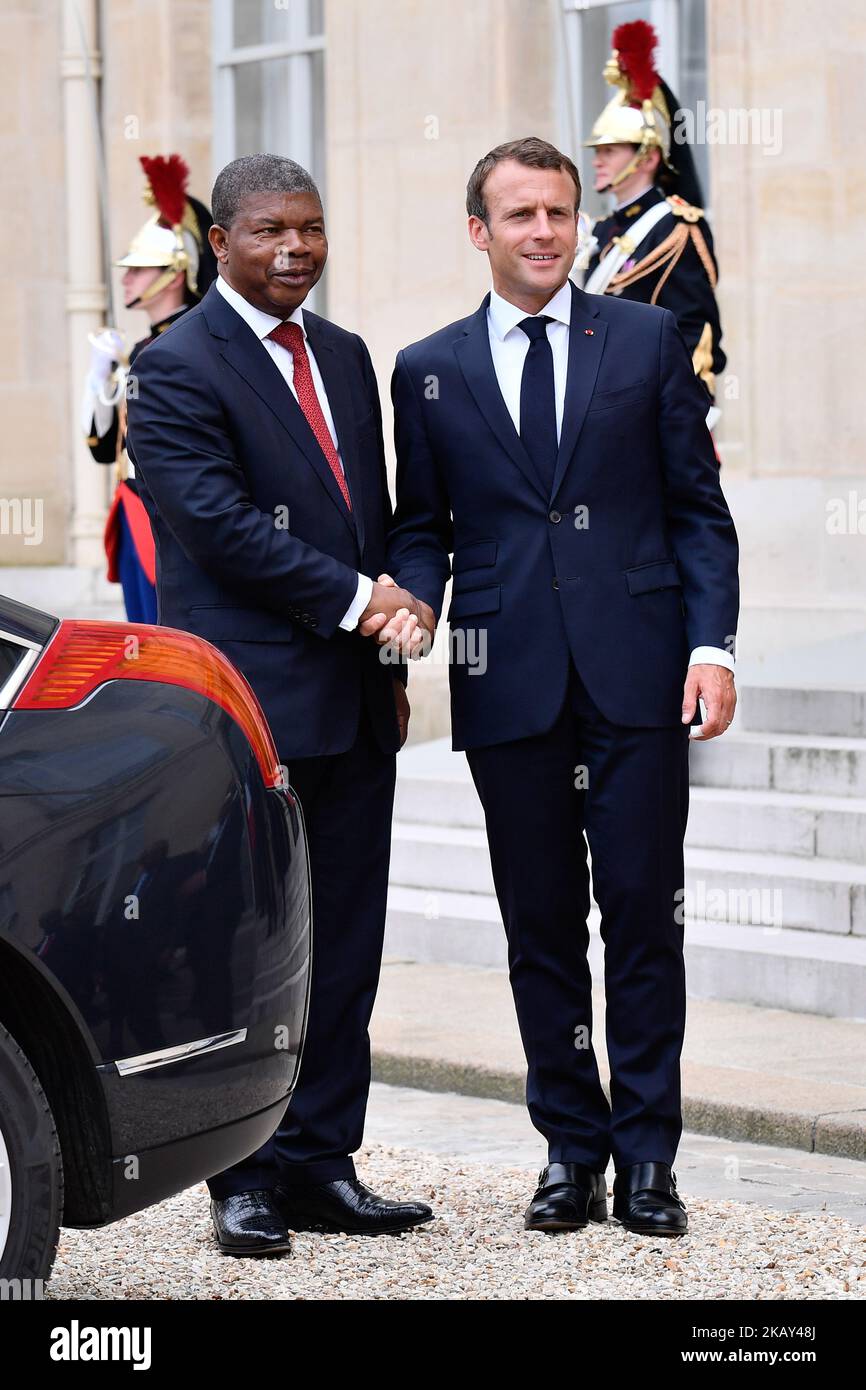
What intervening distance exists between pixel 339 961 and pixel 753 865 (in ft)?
10.3

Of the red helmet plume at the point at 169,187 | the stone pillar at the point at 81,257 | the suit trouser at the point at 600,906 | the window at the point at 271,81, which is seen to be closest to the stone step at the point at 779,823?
the suit trouser at the point at 600,906

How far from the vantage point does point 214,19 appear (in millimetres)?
12836

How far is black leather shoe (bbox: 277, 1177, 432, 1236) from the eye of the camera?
484 cm

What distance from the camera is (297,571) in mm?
4562

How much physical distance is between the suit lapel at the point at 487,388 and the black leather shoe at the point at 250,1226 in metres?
1.49

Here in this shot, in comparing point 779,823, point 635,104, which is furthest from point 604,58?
point 779,823

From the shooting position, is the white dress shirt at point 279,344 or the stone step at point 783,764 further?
Answer: the stone step at point 783,764

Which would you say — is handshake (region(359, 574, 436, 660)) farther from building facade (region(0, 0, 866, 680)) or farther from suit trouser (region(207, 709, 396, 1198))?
building facade (region(0, 0, 866, 680))

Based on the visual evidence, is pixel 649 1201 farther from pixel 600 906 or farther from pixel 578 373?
pixel 578 373

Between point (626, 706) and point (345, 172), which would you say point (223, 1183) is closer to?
point (626, 706)

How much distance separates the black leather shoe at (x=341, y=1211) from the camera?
4.84 m

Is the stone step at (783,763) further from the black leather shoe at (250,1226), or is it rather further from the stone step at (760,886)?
the black leather shoe at (250,1226)
